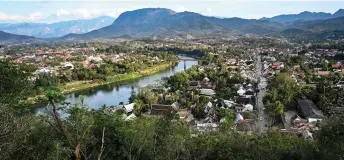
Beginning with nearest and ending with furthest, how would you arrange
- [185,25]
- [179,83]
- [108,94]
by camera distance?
[179,83], [108,94], [185,25]

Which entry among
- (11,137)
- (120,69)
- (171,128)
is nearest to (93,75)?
(120,69)

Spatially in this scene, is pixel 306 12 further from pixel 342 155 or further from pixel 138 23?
pixel 342 155

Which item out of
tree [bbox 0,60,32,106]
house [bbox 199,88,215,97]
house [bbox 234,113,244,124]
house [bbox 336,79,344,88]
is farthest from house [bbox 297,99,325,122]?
tree [bbox 0,60,32,106]

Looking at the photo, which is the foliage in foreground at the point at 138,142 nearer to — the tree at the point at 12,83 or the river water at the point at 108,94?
the tree at the point at 12,83

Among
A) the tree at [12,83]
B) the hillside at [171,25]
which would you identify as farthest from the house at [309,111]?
the hillside at [171,25]

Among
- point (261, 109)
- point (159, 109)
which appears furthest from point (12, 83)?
point (261, 109)

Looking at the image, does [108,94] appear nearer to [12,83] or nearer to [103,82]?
[103,82]
